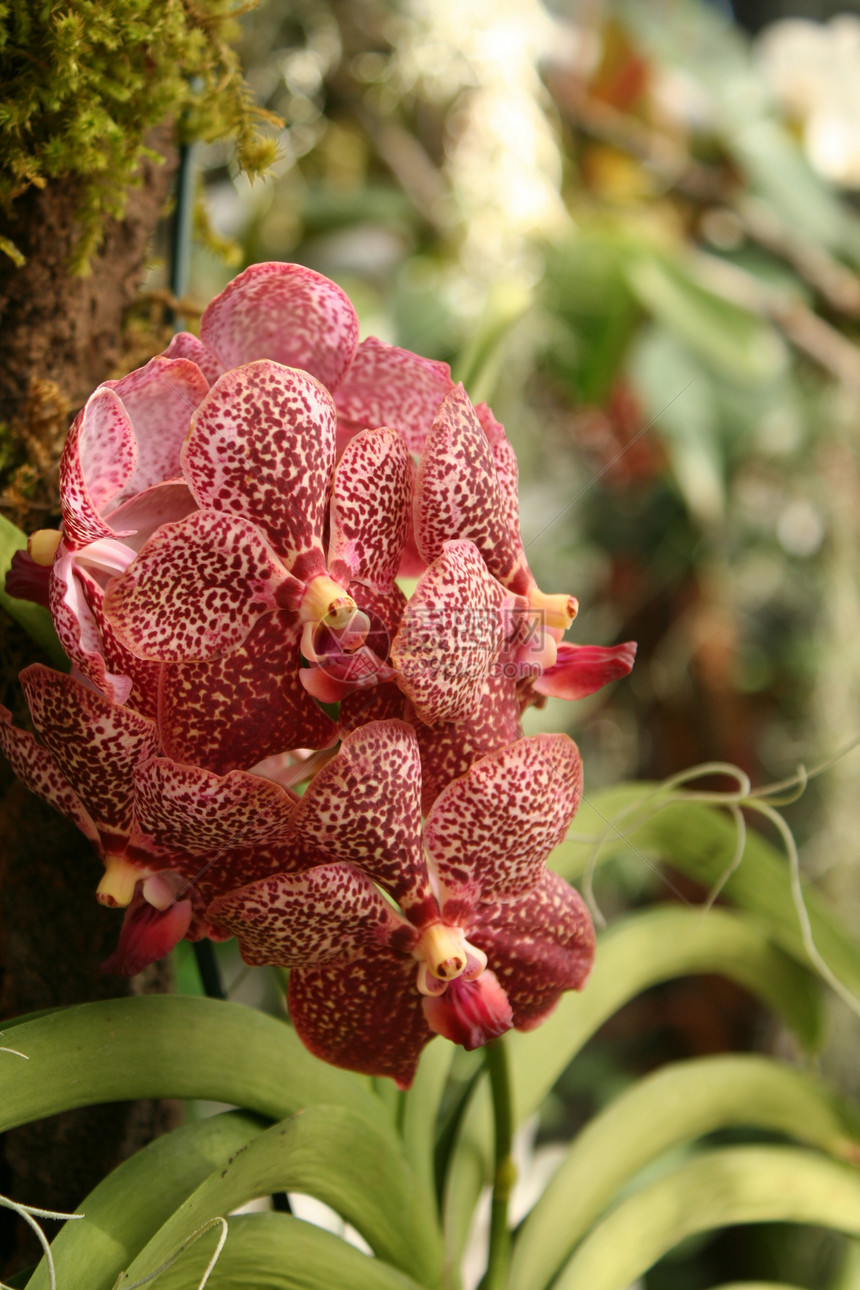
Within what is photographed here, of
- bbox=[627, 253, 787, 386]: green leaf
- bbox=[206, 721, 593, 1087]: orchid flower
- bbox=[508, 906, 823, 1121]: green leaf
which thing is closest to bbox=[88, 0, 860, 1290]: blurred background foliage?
bbox=[627, 253, 787, 386]: green leaf

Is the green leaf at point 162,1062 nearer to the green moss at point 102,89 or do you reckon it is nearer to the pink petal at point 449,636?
the pink petal at point 449,636

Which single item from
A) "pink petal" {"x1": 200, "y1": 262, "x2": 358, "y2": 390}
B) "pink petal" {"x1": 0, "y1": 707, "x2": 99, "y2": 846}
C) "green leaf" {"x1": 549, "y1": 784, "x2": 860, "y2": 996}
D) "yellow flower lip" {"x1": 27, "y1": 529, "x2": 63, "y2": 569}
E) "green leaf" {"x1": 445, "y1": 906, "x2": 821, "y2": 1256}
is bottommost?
"green leaf" {"x1": 445, "y1": 906, "x2": 821, "y2": 1256}

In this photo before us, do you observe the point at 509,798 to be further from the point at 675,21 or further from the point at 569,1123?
the point at 675,21

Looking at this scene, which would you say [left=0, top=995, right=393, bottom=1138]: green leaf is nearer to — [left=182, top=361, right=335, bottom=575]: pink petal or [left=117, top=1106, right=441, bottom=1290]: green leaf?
[left=117, top=1106, right=441, bottom=1290]: green leaf

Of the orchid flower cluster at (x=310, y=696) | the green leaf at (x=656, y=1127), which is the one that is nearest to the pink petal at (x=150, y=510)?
the orchid flower cluster at (x=310, y=696)

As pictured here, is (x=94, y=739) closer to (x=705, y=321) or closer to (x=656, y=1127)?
(x=656, y=1127)

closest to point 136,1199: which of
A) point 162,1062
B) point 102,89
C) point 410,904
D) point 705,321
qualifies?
point 162,1062
